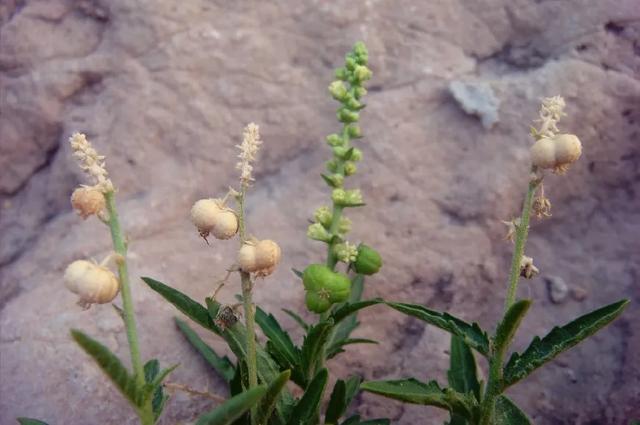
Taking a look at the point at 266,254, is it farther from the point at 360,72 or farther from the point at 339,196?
the point at 360,72

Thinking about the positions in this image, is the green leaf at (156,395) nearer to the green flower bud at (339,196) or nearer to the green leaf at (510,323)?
the green flower bud at (339,196)

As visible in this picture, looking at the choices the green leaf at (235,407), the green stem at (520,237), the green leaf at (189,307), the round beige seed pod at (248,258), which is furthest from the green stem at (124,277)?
the green stem at (520,237)

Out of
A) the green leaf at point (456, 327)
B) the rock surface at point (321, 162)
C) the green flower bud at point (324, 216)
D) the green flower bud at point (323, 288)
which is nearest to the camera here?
the green leaf at point (456, 327)

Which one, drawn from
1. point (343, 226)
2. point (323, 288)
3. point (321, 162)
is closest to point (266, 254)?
point (323, 288)

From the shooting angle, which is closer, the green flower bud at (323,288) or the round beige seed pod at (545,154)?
the round beige seed pod at (545,154)

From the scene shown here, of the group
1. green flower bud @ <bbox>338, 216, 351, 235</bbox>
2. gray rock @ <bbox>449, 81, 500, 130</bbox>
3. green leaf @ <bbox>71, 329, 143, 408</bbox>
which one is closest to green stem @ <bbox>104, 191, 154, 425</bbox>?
green leaf @ <bbox>71, 329, 143, 408</bbox>

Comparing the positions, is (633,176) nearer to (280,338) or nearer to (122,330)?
(280,338)

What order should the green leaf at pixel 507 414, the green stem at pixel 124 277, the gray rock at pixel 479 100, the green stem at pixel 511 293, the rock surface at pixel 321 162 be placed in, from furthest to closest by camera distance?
the gray rock at pixel 479 100
the rock surface at pixel 321 162
the green leaf at pixel 507 414
the green stem at pixel 511 293
the green stem at pixel 124 277

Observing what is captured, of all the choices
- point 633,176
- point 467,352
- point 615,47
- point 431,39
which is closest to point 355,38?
point 431,39

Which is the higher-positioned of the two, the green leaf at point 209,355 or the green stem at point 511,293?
the green stem at point 511,293
